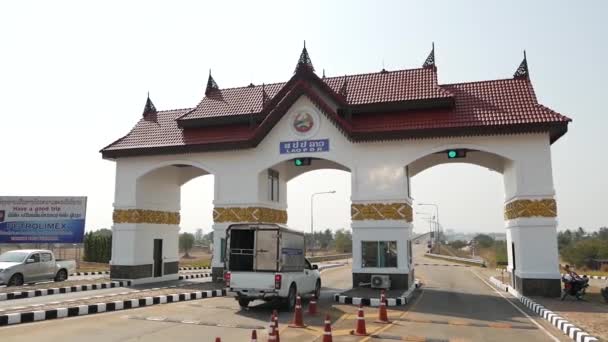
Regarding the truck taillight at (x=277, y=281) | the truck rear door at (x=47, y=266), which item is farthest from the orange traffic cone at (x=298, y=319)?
the truck rear door at (x=47, y=266)

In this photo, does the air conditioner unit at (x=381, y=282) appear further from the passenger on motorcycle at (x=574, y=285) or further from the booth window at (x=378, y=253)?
the passenger on motorcycle at (x=574, y=285)

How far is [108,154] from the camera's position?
24078 millimetres

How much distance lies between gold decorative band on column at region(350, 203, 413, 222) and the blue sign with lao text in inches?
113

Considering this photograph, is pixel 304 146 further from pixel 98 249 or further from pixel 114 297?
pixel 98 249

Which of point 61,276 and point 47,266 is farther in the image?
point 61,276

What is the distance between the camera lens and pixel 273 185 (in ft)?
78.7

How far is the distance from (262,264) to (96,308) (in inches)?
198

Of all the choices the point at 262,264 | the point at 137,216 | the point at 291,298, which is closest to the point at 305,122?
the point at 262,264

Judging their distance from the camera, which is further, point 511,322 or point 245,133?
point 245,133

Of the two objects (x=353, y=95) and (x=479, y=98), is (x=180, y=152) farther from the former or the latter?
(x=479, y=98)

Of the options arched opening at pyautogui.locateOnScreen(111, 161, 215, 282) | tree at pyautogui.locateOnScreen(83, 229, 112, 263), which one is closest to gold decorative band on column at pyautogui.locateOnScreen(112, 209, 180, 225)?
arched opening at pyautogui.locateOnScreen(111, 161, 215, 282)

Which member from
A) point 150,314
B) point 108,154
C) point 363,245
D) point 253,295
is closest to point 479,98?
point 363,245

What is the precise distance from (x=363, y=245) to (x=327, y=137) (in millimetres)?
4845

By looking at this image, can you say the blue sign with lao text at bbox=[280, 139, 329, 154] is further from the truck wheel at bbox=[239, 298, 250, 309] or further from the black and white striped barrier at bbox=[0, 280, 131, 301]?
the black and white striped barrier at bbox=[0, 280, 131, 301]
